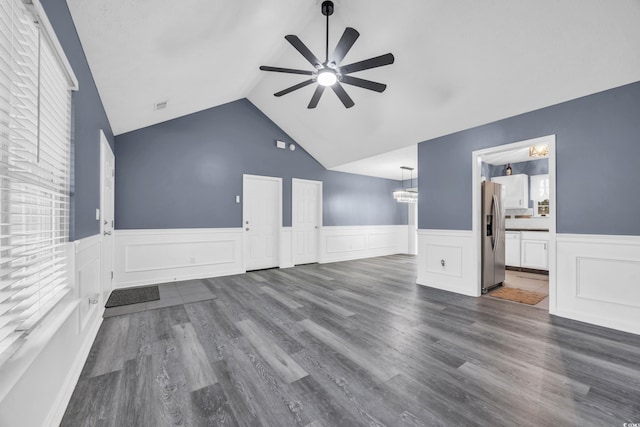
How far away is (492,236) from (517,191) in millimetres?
2908

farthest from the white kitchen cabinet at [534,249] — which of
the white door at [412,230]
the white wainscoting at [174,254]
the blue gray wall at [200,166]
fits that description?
the white wainscoting at [174,254]

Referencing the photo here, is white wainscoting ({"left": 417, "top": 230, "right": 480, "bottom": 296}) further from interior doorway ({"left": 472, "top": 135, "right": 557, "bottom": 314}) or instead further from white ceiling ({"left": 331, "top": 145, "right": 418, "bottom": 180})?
white ceiling ({"left": 331, "top": 145, "right": 418, "bottom": 180})

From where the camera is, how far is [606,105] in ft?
9.01

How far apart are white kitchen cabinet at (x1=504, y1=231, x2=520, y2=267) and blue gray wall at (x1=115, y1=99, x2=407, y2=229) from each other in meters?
4.37

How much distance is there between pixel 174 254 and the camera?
14.8 ft

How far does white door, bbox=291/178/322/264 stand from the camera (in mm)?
6062

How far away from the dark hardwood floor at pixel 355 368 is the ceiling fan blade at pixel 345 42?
8.81 feet

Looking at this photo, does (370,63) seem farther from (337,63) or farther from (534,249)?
(534,249)

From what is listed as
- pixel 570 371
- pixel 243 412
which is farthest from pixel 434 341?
pixel 243 412

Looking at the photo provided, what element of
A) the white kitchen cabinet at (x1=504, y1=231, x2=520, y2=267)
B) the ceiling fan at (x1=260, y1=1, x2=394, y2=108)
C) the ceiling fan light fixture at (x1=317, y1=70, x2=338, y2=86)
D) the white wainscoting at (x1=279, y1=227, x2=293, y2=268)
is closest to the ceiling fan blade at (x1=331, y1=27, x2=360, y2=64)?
the ceiling fan at (x1=260, y1=1, x2=394, y2=108)

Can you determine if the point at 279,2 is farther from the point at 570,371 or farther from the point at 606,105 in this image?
the point at 570,371

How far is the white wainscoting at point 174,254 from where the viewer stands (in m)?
4.12

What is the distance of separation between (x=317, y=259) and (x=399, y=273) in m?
2.03

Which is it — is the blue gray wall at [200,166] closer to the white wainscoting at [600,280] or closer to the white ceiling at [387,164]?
the white ceiling at [387,164]
